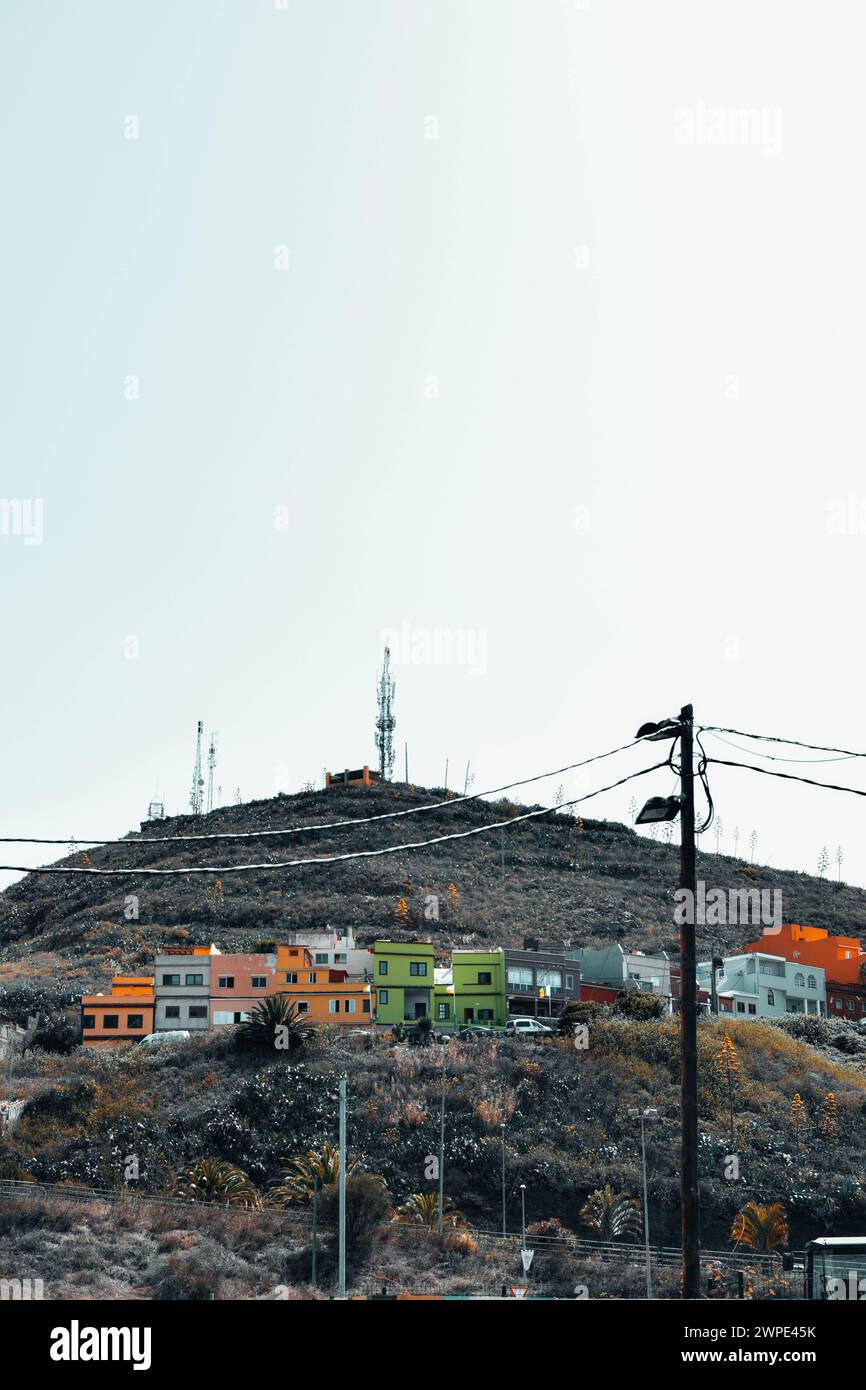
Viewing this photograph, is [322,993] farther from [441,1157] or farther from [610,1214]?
[610,1214]

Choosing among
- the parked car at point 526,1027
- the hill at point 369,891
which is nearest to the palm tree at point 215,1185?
the parked car at point 526,1027

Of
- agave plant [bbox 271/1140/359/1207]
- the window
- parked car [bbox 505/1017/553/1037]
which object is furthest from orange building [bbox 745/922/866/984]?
agave plant [bbox 271/1140/359/1207]

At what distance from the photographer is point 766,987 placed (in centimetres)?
9400

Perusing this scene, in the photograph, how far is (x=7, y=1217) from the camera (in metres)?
54.3

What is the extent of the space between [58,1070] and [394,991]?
18395 mm

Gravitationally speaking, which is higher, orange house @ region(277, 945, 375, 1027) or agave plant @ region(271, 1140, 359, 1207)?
orange house @ region(277, 945, 375, 1027)

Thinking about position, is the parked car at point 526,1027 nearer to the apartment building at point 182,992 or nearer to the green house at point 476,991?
the green house at point 476,991

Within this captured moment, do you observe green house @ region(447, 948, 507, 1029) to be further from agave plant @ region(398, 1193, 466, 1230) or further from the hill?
agave plant @ region(398, 1193, 466, 1230)

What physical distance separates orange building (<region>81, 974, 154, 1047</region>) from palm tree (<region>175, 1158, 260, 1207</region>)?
17163 millimetres

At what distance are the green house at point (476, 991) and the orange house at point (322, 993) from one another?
13.5 feet

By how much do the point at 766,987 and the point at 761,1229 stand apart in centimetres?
3647

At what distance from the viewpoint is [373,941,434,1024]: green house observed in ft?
265

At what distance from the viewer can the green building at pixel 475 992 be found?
269 feet
